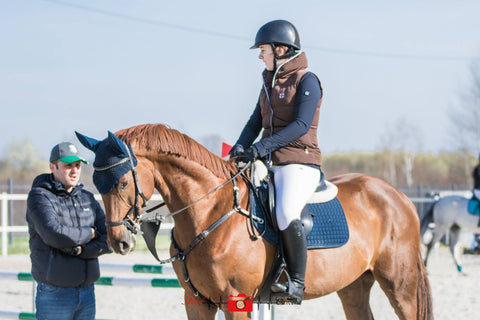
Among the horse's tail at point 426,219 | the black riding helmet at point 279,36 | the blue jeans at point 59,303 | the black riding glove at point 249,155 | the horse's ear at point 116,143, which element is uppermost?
the black riding helmet at point 279,36

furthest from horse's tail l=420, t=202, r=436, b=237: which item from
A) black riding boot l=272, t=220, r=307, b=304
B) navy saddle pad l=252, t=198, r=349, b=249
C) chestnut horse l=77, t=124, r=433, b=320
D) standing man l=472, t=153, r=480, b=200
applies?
black riding boot l=272, t=220, r=307, b=304

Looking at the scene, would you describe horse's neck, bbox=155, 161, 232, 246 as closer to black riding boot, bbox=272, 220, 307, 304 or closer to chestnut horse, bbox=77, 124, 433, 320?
chestnut horse, bbox=77, 124, 433, 320

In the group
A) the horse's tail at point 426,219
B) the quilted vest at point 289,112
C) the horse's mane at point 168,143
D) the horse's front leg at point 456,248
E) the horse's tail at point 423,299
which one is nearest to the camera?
the horse's mane at point 168,143

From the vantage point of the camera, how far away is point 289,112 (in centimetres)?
423

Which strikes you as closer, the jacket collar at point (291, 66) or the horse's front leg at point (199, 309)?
the horse's front leg at point (199, 309)

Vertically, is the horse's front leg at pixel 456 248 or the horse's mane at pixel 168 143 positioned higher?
the horse's mane at pixel 168 143

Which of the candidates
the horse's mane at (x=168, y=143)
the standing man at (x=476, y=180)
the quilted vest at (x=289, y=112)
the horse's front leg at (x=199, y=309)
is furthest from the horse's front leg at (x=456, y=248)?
the horse's mane at (x=168, y=143)

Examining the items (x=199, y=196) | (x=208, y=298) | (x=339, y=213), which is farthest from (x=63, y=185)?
(x=339, y=213)

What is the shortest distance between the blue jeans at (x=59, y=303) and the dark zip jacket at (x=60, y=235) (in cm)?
6

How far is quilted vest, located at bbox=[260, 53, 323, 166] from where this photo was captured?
13.8 ft

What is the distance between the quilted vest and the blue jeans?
1637 mm

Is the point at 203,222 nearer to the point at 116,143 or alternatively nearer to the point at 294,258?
the point at 294,258

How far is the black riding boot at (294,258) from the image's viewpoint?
3.99 meters

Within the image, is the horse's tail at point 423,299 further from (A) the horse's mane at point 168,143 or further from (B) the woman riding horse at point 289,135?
(A) the horse's mane at point 168,143
